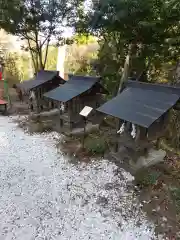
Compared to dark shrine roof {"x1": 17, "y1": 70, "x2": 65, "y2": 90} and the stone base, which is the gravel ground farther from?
dark shrine roof {"x1": 17, "y1": 70, "x2": 65, "y2": 90}

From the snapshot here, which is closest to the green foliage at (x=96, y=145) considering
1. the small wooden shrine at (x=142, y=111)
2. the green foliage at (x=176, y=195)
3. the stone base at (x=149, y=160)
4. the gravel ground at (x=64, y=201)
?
the gravel ground at (x=64, y=201)

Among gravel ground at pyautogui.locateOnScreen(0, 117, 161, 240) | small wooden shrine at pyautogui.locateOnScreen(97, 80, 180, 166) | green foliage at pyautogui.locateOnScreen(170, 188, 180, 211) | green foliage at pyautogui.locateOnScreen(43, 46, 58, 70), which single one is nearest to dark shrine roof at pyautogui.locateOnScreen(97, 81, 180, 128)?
small wooden shrine at pyautogui.locateOnScreen(97, 80, 180, 166)

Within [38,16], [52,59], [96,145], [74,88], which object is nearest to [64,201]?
[96,145]

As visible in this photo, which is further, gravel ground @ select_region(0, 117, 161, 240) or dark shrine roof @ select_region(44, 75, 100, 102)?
dark shrine roof @ select_region(44, 75, 100, 102)

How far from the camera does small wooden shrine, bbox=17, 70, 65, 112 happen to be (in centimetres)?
895

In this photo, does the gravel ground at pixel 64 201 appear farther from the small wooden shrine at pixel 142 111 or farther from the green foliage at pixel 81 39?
the green foliage at pixel 81 39

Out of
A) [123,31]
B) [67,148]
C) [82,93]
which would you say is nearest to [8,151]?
[67,148]

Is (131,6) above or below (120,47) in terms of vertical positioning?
above

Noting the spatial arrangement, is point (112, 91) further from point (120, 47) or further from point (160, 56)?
point (160, 56)

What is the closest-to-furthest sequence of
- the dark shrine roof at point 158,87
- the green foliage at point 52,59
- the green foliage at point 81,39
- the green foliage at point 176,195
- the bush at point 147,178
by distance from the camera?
the green foliage at point 176,195 → the dark shrine roof at point 158,87 → the bush at point 147,178 → the green foliage at point 81,39 → the green foliage at point 52,59

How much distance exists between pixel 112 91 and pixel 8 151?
538cm

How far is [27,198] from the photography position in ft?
A: 15.4

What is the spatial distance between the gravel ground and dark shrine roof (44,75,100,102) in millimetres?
2046

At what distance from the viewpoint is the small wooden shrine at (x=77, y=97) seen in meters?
7.16
